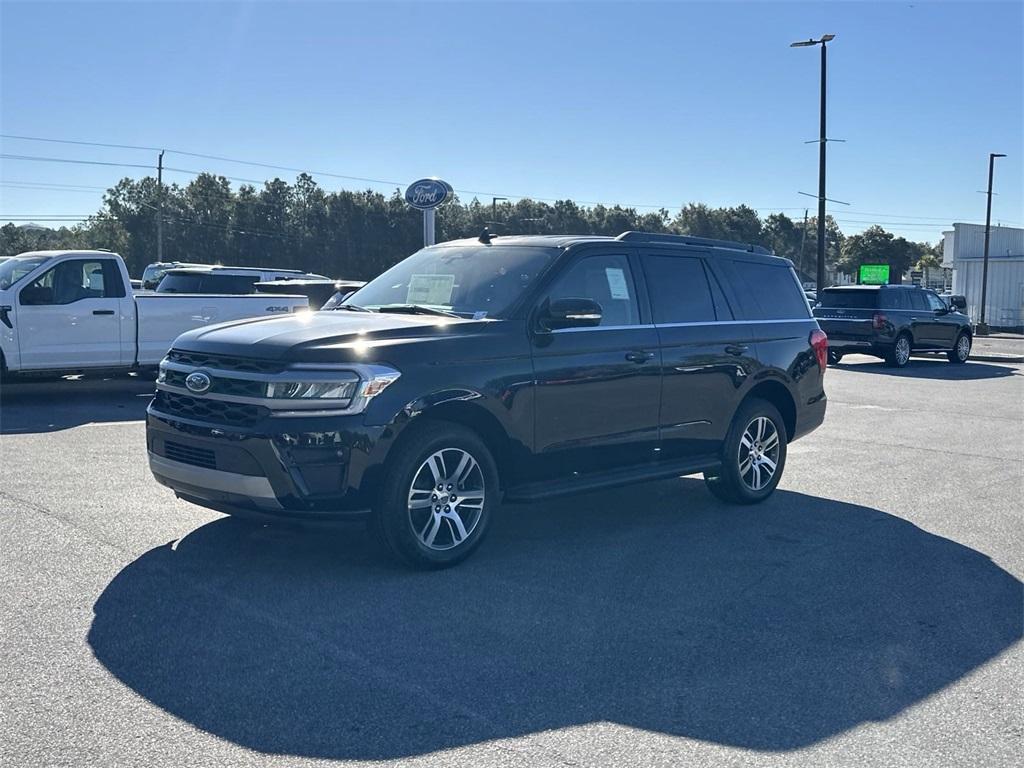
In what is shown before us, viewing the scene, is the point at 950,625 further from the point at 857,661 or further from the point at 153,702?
the point at 153,702

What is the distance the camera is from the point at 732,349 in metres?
7.97

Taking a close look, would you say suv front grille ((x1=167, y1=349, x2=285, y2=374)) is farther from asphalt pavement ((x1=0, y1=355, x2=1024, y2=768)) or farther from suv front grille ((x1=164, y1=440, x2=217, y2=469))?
asphalt pavement ((x1=0, y1=355, x2=1024, y2=768))

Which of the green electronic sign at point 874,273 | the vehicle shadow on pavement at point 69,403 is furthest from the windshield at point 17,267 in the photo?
the green electronic sign at point 874,273

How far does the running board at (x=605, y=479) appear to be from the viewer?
6500mm

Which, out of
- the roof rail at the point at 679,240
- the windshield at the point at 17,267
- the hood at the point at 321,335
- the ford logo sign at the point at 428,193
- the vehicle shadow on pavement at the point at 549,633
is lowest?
the vehicle shadow on pavement at the point at 549,633

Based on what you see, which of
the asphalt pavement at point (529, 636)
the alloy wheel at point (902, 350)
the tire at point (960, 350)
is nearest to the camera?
the asphalt pavement at point (529, 636)

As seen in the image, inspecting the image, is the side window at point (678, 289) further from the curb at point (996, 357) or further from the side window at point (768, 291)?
the curb at point (996, 357)

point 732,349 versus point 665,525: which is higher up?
point 732,349

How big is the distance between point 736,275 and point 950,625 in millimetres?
3611

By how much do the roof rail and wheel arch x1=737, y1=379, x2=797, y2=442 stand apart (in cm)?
114

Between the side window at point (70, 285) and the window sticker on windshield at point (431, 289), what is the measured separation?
860 centimetres

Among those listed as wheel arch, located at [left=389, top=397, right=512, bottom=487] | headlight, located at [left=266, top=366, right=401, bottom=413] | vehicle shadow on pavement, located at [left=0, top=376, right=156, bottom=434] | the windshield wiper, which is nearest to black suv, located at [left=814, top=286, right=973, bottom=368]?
vehicle shadow on pavement, located at [left=0, top=376, right=156, bottom=434]

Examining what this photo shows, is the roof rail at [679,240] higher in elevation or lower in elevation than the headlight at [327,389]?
higher

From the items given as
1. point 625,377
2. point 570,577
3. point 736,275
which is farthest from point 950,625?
point 736,275
